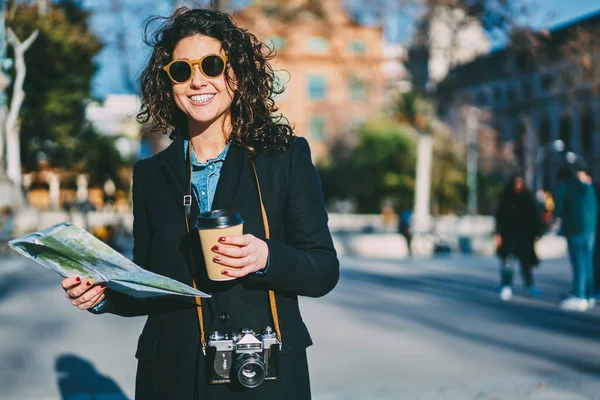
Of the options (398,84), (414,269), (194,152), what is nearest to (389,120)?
(398,84)

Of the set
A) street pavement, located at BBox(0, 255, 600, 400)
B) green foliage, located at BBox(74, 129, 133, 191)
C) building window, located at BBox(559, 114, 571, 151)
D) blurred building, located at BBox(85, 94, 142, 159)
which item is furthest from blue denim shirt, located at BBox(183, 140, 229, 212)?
building window, located at BBox(559, 114, 571, 151)

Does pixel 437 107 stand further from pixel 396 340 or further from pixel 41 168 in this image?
pixel 396 340

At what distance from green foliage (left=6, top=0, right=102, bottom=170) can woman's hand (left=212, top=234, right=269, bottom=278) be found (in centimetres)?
1997

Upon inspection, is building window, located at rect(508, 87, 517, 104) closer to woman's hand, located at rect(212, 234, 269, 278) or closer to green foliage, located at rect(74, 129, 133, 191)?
green foliage, located at rect(74, 129, 133, 191)

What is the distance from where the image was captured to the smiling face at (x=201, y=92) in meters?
2.11

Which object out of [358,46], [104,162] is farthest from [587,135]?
[358,46]

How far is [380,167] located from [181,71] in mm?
44095

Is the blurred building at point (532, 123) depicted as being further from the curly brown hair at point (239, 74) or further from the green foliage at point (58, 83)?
the curly brown hair at point (239, 74)

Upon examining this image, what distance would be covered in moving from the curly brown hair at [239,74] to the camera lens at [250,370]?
553 mm

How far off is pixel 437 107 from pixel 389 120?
2319 centimetres

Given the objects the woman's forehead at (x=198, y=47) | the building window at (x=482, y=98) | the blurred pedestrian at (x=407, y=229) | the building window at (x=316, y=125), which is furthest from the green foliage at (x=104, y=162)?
the building window at (x=482, y=98)

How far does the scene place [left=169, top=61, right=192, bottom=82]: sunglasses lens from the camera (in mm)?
2131

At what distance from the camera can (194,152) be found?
2.16m

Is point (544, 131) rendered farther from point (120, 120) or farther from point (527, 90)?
point (120, 120)
